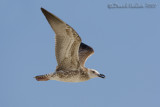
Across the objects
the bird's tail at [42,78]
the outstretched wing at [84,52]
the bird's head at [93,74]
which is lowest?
the bird's tail at [42,78]

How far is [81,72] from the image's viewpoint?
9945 millimetres

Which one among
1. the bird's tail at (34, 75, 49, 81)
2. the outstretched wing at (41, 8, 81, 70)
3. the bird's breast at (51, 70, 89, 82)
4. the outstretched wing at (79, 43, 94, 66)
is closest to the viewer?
the outstretched wing at (41, 8, 81, 70)

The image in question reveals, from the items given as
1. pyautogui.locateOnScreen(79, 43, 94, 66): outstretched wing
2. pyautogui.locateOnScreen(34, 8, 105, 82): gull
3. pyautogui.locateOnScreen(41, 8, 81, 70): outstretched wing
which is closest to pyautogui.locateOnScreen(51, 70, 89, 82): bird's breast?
pyautogui.locateOnScreen(34, 8, 105, 82): gull

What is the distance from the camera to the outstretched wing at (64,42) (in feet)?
28.9

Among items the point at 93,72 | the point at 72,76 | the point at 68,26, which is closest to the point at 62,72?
the point at 72,76

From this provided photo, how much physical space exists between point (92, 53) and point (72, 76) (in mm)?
2187

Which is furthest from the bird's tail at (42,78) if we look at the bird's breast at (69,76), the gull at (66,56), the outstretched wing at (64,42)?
the outstretched wing at (64,42)

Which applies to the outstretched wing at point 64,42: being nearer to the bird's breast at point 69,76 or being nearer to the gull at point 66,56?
the gull at point 66,56

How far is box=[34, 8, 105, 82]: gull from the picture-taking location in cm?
887

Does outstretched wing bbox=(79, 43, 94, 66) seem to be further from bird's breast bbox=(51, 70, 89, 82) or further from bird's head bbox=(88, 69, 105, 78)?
bird's breast bbox=(51, 70, 89, 82)

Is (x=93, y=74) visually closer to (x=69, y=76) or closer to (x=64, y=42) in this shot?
(x=69, y=76)

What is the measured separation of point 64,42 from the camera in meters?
9.17

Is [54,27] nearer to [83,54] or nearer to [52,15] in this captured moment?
[52,15]

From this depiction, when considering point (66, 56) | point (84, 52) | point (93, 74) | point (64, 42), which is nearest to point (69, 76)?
point (66, 56)
